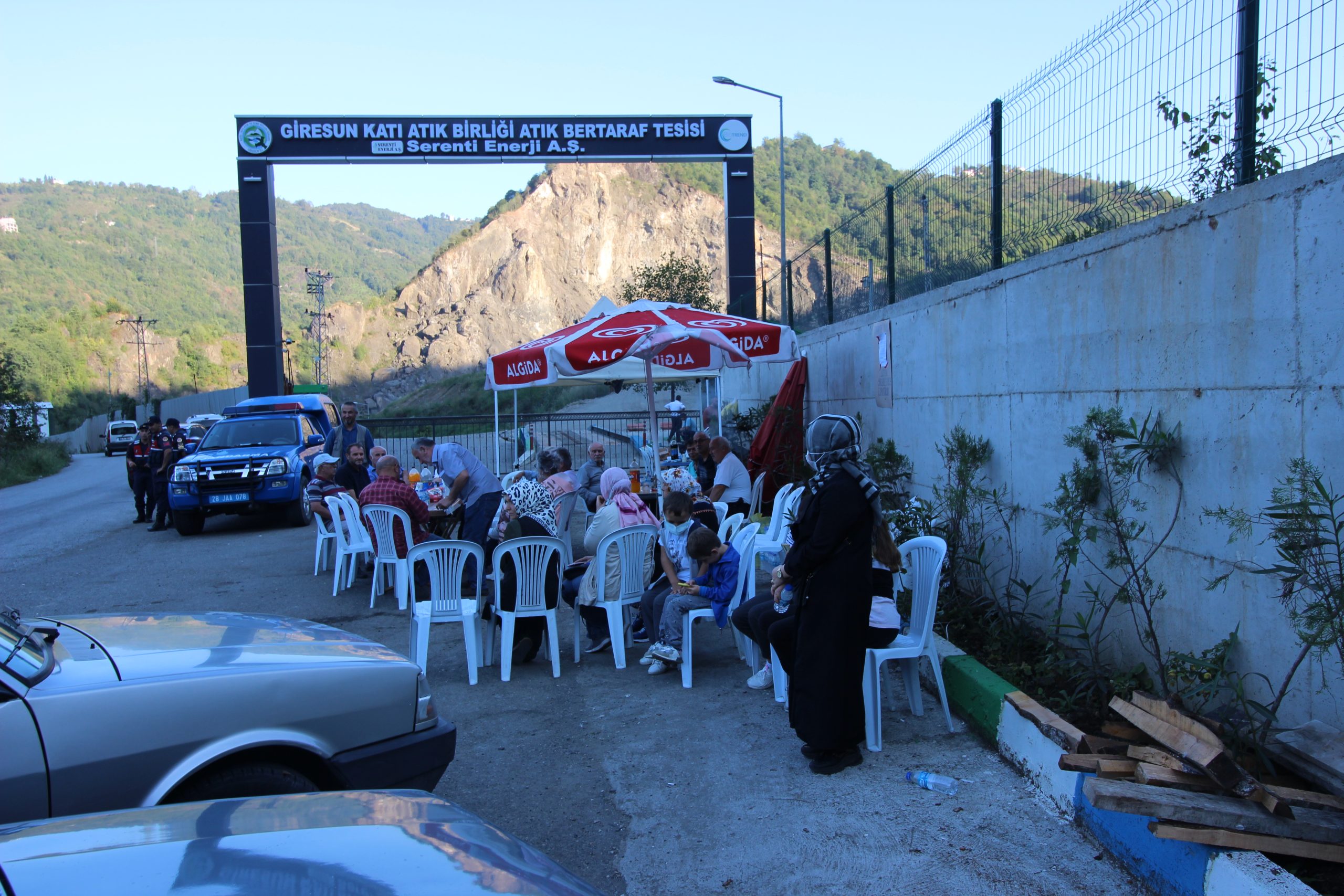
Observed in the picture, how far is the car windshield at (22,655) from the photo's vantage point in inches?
108

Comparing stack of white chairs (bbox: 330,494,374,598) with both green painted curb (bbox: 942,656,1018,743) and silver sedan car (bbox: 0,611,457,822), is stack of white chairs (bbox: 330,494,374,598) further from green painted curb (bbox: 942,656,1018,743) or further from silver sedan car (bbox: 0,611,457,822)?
green painted curb (bbox: 942,656,1018,743)

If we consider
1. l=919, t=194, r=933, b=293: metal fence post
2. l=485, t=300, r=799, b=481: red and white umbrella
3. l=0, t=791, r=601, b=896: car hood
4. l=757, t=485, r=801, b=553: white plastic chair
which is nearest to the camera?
l=0, t=791, r=601, b=896: car hood

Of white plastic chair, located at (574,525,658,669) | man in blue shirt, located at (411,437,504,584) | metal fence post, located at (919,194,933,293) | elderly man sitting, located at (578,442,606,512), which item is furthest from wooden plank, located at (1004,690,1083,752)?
elderly man sitting, located at (578,442,606,512)

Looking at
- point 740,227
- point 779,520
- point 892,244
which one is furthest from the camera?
point 740,227

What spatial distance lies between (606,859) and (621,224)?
86.5 meters

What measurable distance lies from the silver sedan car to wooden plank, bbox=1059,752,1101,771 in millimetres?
2430

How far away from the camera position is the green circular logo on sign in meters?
19.8

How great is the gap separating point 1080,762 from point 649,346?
564 cm

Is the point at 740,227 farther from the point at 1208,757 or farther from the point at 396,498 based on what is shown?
the point at 1208,757

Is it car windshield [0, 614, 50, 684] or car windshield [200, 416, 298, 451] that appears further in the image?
car windshield [200, 416, 298, 451]

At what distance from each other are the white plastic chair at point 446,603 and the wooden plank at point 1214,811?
4.04 m

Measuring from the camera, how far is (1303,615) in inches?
124

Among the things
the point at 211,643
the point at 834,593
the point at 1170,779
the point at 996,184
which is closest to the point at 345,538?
the point at 211,643

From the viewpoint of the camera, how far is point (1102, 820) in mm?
3508
